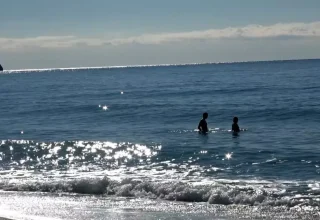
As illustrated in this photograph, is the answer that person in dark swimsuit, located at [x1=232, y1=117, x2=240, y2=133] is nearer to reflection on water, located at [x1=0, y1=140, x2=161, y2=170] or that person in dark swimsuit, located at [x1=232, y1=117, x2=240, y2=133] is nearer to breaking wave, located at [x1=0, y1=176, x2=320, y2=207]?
reflection on water, located at [x1=0, y1=140, x2=161, y2=170]

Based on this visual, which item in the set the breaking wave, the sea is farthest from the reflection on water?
the breaking wave

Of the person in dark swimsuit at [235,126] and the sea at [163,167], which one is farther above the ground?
the person in dark swimsuit at [235,126]

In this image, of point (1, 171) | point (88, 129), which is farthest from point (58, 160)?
point (88, 129)

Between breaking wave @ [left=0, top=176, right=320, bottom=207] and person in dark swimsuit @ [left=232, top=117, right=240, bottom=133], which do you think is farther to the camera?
person in dark swimsuit @ [left=232, top=117, right=240, bottom=133]

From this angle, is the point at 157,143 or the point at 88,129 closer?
the point at 157,143

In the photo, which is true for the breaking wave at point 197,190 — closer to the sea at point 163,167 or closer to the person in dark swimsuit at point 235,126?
the sea at point 163,167

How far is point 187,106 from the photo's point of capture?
141 feet

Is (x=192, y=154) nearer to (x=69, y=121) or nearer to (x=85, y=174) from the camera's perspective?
(x=85, y=174)

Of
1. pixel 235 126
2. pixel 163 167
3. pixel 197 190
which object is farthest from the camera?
pixel 235 126

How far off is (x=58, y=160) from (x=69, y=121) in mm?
15036

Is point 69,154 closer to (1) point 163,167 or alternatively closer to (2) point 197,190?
(1) point 163,167

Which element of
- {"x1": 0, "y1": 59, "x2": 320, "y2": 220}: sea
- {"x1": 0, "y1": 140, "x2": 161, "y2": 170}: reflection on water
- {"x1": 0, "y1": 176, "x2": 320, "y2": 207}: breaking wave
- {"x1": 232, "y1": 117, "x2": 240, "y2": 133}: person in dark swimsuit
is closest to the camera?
{"x1": 0, "y1": 59, "x2": 320, "y2": 220}: sea

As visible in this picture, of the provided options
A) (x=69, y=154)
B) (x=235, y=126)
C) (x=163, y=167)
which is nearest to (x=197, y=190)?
(x=163, y=167)

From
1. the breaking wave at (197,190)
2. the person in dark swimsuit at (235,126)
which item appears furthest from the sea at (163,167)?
the person in dark swimsuit at (235,126)
